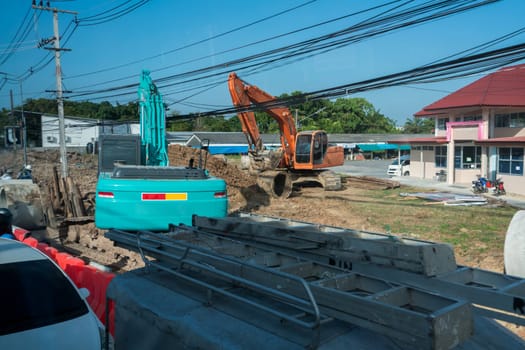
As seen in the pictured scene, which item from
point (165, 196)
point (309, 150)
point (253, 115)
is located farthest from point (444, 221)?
point (253, 115)

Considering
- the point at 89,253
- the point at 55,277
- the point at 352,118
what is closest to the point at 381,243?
the point at 55,277

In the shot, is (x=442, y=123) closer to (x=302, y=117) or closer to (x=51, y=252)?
(x=51, y=252)

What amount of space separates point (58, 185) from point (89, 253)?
5911mm

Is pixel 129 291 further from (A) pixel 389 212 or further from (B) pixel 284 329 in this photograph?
(A) pixel 389 212

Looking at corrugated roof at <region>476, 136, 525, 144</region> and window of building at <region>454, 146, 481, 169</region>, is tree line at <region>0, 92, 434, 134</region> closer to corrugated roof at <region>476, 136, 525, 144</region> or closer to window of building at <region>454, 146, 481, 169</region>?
window of building at <region>454, 146, 481, 169</region>

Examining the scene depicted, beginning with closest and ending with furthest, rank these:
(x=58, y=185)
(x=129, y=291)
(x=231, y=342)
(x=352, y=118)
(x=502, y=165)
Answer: (x=231, y=342) → (x=129, y=291) → (x=58, y=185) → (x=502, y=165) → (x=352, y=118)

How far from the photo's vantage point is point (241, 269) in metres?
3.48

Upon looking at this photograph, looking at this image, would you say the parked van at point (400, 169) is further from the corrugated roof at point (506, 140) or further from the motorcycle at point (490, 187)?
the motorcycle at point (490, 187)

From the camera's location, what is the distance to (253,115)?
71.7 ft

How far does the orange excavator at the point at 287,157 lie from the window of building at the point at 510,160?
8.45 m

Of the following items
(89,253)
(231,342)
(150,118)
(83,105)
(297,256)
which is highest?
(83,105)

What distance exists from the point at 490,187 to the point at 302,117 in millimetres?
53531

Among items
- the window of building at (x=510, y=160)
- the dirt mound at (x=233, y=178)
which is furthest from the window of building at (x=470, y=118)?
the dirt mound at (x=233, y=178)

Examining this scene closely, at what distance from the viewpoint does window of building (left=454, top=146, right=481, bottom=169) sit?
26656mm
